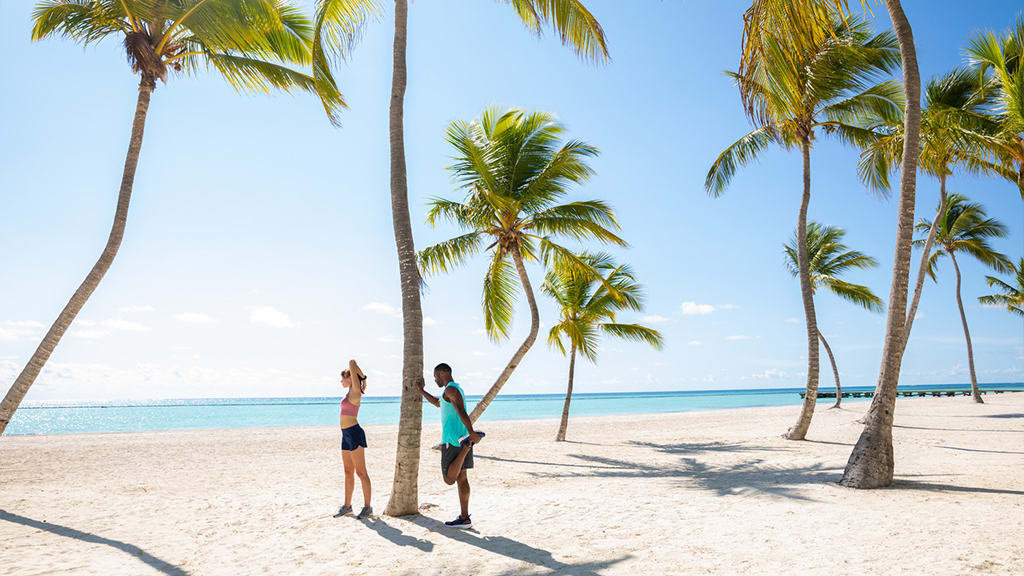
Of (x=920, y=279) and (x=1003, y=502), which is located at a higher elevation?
(x=920, y=279)

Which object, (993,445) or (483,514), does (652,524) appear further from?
(993,445)

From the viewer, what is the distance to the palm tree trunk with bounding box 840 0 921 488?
6.79 metres

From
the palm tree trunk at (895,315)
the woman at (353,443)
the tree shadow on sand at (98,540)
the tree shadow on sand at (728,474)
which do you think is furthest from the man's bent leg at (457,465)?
the palm tree trunk at (895,315)

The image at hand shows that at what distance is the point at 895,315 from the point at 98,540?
368 inches

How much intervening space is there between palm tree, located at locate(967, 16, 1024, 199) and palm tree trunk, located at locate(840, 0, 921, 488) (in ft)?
16.4

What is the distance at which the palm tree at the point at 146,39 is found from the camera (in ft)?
24.9

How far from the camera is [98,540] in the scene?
219 inches

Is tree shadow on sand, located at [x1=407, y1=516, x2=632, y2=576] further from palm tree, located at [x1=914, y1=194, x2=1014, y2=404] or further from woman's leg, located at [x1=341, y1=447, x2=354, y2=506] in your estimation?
palm tree, located at [x1=914, y1=194, x2=1014, y2=404]

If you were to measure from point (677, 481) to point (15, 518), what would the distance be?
8432 millimetres

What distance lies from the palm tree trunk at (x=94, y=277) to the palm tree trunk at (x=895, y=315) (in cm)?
1043

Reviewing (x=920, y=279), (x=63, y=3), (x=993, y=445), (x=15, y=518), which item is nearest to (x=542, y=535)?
(x=15, y=518)

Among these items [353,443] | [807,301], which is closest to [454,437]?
[353,443]

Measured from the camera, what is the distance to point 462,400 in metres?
5.51

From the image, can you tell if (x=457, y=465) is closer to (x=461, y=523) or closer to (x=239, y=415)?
(x=461, y=523)
